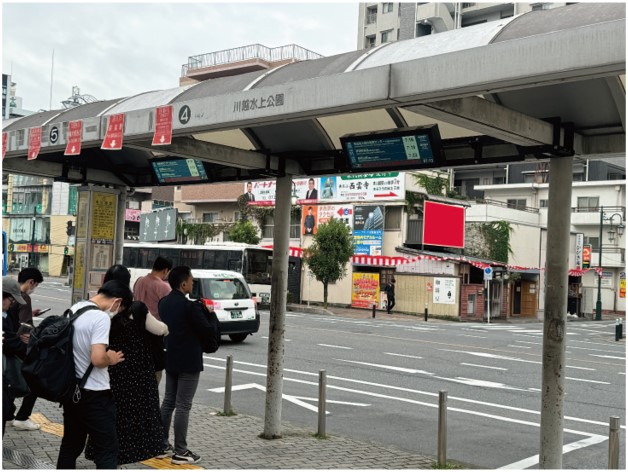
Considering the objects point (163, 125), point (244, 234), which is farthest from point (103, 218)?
point (244, 234)

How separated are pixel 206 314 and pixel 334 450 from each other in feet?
7.57

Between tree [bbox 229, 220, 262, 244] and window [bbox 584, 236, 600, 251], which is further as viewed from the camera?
window [bbox 584, 236, 600, 251]

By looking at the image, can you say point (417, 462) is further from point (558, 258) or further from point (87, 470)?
point (87, 470)

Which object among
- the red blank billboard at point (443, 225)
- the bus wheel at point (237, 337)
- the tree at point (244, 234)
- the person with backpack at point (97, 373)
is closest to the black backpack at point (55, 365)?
the person with backpack at point (97, 373)

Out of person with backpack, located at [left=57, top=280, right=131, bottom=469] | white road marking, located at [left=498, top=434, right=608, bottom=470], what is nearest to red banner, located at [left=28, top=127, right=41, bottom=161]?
person with backpack, located at [left=57, top=280, right=131, bottom=469]

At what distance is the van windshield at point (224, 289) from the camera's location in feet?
68.5

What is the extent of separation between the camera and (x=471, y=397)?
13.2 m

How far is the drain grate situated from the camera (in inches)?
259

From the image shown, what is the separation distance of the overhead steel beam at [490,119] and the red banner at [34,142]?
4.69 meters

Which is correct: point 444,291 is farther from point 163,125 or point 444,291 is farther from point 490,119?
point 490,119

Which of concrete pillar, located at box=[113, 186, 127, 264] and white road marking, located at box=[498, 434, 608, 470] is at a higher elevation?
concrete pillar, located at box=[113, 186, 127, 264]

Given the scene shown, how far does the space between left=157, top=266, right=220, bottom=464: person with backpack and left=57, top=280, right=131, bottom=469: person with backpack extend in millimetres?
1457

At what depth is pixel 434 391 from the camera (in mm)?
13680

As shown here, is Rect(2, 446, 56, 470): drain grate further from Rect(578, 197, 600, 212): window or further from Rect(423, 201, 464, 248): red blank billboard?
Rect(578, 197, 600, 212): window
